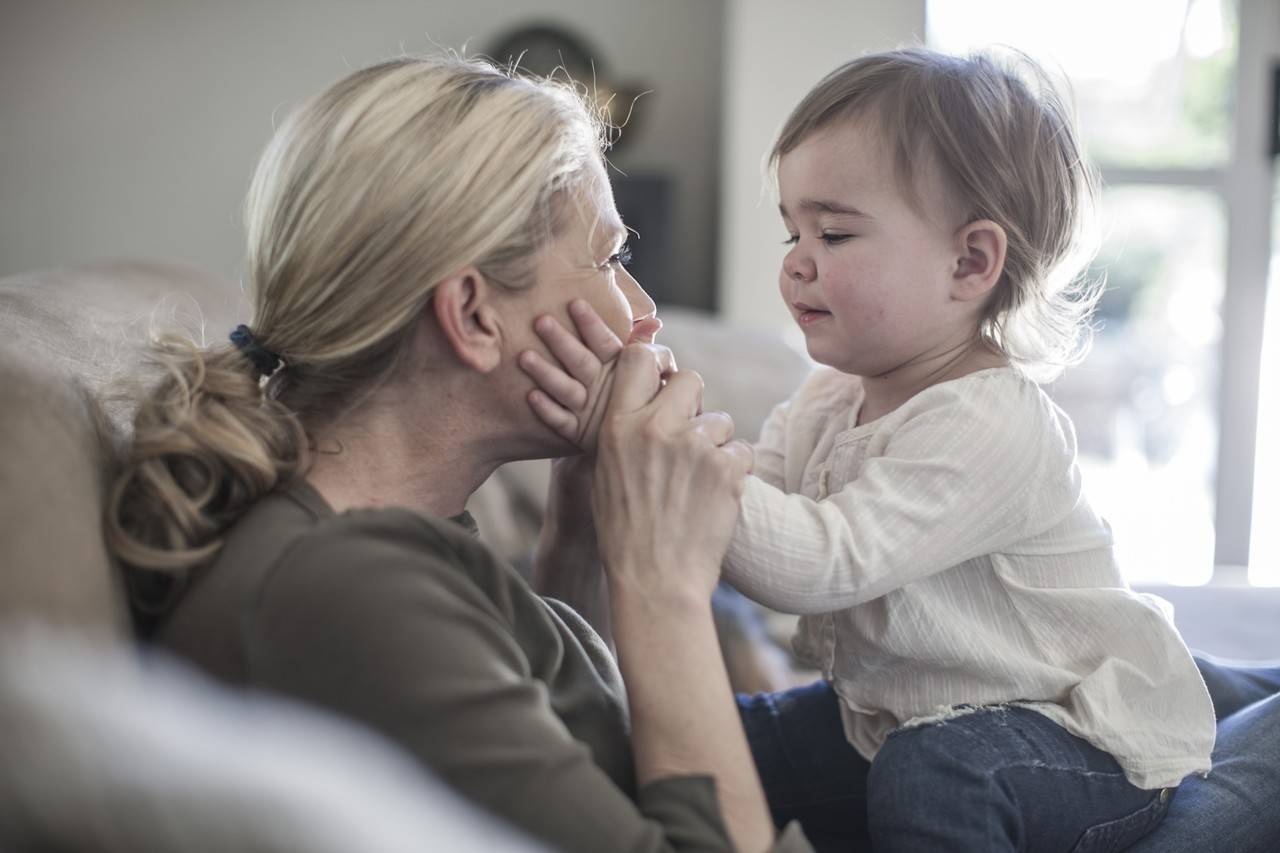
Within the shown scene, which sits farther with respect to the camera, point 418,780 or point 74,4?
point 74,4

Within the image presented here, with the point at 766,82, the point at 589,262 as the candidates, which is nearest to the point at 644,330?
the point at 589,262

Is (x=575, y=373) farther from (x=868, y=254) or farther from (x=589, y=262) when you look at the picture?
(x=868, y=254)

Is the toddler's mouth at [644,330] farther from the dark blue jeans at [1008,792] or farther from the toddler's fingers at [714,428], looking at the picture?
the dark blue jeans at [1008,792]

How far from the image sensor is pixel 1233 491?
15.2 ft

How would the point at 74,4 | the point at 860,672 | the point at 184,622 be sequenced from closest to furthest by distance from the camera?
the point at 184,622 → the point at 860,672 → the point at 74,4

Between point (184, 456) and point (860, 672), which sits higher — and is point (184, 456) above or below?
above

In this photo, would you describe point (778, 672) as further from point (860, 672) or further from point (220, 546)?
point (220, 546)

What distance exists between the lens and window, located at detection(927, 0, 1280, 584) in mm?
4523

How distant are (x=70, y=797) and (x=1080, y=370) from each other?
15.4 feet

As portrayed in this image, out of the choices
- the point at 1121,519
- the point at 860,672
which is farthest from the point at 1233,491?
the point at 860,672

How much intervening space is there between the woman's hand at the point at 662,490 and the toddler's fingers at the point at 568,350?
0.03 meters

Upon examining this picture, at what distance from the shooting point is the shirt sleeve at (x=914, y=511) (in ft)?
3.57

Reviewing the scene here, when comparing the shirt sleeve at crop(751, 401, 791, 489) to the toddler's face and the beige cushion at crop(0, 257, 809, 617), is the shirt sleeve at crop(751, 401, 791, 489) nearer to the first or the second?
the toddler's face

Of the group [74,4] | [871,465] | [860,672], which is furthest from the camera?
[74,4]
